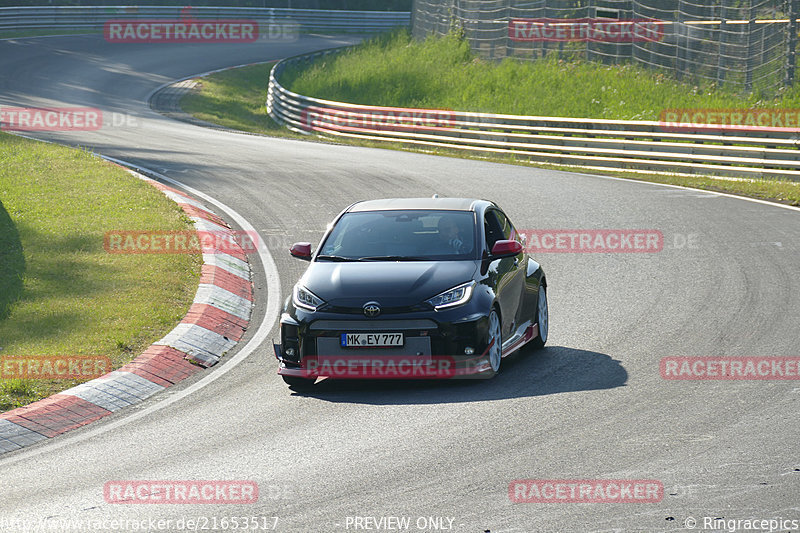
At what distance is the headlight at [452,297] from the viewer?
929cm

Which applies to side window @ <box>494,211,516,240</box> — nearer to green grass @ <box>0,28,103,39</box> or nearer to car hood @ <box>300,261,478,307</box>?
car hood @ <box>300,261,478,307</box>

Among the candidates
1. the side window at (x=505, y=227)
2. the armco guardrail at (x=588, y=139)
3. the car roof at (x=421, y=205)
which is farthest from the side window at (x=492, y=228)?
the armco guardrail at (x=588, y=139)

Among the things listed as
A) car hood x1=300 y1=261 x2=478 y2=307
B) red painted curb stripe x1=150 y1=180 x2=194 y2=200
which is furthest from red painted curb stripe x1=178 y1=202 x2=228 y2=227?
car hood x1=300 y1=261 x2=478 y2=307

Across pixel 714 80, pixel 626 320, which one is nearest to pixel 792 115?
pixel 714 80

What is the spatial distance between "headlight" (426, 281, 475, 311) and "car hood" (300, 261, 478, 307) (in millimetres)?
45

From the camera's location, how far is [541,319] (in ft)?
36.0

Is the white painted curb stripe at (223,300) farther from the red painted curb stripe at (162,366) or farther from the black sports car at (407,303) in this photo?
the black sports car at (407,303)

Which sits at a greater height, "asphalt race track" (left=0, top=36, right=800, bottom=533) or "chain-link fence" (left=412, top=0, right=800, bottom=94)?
"chain-link fence" (left=412, top=0, right=800, bottom=94)

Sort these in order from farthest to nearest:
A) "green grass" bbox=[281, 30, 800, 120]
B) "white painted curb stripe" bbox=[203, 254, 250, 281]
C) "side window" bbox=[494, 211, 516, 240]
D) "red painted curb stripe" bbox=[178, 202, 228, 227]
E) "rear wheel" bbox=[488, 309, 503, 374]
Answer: "green grass" bbox=[281, 30, 800, 120], "red painted curb stripe" bbox=[178, 202, 228, 227], "white painted curb stripe" bbox=[203, 254, 250, 281], "side window" bbox=[494, 211, 516, 240], "rear wheel" bbox=[488, 309, 503, 374]

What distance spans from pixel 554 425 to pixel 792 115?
69.1 feet

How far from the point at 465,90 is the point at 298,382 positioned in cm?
2935

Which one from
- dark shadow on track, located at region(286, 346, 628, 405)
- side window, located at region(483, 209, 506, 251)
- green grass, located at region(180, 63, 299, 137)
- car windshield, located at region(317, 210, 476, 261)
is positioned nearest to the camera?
dark shadow on track, located at region(286, 346, 628, 405)

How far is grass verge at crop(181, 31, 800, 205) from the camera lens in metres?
28.9

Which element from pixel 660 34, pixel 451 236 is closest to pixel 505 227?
pixel 451 236
